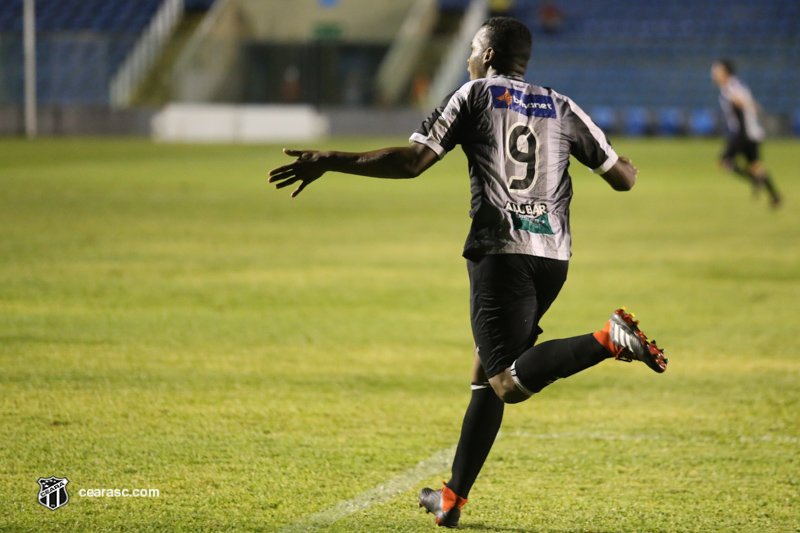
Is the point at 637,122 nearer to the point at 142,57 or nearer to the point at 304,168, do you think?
the point at 142,57

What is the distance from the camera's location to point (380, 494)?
4602 mm

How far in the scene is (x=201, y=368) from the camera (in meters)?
6.95

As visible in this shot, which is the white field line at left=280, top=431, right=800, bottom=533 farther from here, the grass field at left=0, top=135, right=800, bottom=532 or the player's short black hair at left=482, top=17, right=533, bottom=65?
the player's short black hair at left=482, top=17, right=533, bottom=65

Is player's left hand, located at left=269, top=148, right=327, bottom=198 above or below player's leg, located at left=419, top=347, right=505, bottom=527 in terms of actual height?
above

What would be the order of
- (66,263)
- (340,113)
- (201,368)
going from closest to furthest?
1. (201,368)
2. (66,263)
3. (340,113)

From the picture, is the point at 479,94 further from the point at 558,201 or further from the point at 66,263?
the point at 66,263

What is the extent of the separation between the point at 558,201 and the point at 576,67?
39144 mm

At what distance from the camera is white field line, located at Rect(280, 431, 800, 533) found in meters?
4.25

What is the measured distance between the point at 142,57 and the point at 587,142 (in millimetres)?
38623

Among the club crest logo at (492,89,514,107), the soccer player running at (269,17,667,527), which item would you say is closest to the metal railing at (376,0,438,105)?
the soccer player running at (269,17,667,527)

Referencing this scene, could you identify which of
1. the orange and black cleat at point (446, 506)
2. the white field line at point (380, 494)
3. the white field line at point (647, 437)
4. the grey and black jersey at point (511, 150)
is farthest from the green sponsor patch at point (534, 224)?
the white field line at point (647, 437)

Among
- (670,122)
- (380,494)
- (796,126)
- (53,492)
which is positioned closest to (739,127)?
(380,494)

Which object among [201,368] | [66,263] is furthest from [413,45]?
[201,368]

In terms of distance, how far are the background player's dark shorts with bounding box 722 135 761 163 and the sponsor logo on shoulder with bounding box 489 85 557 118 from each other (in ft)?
51.9
